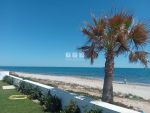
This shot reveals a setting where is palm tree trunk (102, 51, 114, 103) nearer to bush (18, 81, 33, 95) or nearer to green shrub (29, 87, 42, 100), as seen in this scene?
green shrub (29, 87, 42, 100)

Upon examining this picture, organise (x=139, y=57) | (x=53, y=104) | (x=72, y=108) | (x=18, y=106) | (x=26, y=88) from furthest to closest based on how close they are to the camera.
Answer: (x=26, y=88), (x=18, y=106), (x=53, y=104), (x=139, y=57), (x=72, y=108)

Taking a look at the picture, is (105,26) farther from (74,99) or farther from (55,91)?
(55,91)

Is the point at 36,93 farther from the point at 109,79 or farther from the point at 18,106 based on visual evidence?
the point at 109,79

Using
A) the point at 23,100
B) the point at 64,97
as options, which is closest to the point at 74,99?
the point at 64,97

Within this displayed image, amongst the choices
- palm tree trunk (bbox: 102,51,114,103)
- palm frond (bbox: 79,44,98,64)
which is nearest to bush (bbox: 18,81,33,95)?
palm frond (bbox: 79,44,98,64)

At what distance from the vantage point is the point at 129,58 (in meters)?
10.6

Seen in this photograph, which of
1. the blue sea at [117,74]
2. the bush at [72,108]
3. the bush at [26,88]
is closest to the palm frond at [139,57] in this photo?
the bush at [72,108]

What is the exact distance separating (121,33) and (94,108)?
8.91 feet

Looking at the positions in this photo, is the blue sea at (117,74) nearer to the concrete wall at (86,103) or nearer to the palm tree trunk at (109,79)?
the concrete wall at (86,103)

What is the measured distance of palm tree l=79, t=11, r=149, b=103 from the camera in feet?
33.5

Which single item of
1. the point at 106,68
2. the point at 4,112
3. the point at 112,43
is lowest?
the point at 4,112

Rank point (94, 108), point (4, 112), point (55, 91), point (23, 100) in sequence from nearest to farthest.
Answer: point (94, 108)
point (4, 112)
point (55, 91)
point (23, 100)

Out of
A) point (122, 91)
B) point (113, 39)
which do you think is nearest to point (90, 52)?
point (113, 39)

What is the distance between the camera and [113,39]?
1037 centimetres
